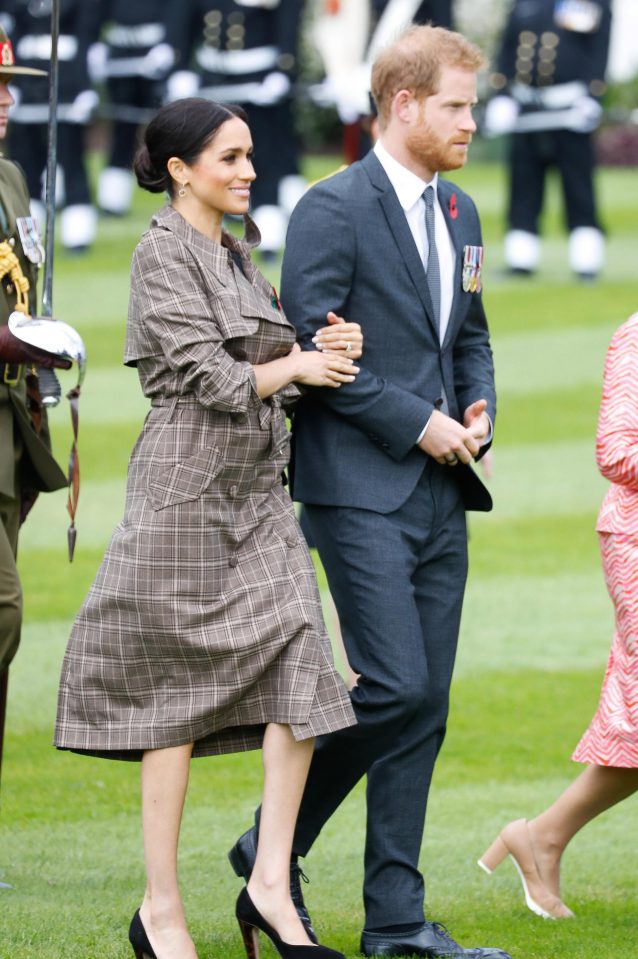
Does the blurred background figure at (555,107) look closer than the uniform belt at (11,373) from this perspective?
No

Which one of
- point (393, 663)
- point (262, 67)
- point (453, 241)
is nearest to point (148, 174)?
point (453, 241)

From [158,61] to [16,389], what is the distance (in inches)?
526

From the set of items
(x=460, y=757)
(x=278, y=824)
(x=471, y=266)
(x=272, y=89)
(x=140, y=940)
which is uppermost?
(x=471, y=266)

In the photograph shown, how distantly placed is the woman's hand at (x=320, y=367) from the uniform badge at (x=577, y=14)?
1156 cm

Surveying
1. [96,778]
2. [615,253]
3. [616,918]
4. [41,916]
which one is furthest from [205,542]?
[615,253]

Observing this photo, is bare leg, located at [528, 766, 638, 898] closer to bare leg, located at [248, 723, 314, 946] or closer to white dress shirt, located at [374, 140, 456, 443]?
bare leg, located at [248, 723, 314, 946]

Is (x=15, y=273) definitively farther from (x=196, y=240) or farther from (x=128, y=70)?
(x=128, y=70)

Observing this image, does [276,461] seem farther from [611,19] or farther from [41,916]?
[611,19]

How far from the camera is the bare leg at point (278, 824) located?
434cm

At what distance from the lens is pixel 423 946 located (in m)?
4.58

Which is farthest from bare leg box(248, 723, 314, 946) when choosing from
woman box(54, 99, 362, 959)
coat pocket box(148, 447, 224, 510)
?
coat pocket box(148, 447, 224, 510)

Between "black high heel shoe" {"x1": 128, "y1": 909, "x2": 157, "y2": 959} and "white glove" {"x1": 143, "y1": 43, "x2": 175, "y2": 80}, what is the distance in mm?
13981

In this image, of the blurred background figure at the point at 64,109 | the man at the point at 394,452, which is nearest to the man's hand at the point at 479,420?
the man at the point at 394,452

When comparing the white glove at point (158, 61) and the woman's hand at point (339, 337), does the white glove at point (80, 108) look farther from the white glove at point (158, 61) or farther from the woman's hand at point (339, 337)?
the woman's hand at point (339, 337)
